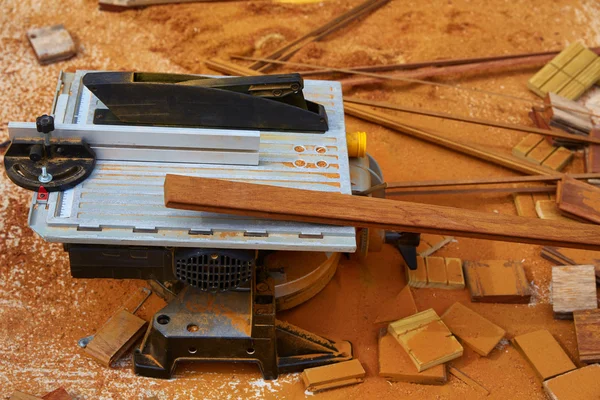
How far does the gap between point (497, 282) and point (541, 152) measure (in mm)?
1716

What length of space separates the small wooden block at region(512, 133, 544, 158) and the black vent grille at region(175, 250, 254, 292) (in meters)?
3.34

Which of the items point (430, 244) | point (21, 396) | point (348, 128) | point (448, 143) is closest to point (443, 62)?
point (448, 143)

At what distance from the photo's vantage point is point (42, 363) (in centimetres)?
538

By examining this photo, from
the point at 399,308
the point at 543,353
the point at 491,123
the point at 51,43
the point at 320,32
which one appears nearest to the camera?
the point at 543,353

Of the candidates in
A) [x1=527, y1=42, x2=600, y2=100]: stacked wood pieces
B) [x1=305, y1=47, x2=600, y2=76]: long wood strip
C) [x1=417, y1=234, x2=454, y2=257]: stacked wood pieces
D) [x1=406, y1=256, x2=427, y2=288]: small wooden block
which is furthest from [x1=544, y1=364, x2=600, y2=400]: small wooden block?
[x1=305, y1=47, x2=600, y2=76]: long wood strip

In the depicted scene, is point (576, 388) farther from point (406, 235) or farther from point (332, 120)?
point (332, 120)

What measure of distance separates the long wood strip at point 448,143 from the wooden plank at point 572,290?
1242 mm

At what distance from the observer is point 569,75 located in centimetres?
799

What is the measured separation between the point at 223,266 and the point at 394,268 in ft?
6.12

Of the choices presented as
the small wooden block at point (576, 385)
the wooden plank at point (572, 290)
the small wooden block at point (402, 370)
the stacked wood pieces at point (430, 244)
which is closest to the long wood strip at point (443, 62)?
the stacked wood pieces at point (430, 244)

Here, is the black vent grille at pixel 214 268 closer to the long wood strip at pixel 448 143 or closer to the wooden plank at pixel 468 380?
the wooden plank at pixel 468 380

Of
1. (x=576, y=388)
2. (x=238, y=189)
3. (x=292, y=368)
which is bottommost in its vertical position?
(x=292, y=368)

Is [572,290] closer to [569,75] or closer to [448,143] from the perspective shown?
[448,143]

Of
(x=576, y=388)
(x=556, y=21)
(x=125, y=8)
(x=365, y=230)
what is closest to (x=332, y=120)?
(x=365, y=230)
